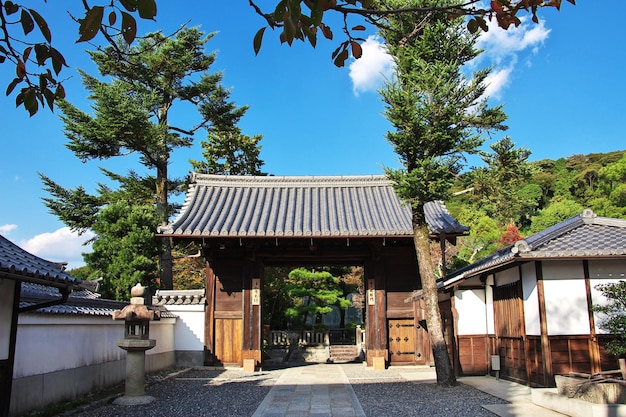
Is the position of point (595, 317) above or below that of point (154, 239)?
below

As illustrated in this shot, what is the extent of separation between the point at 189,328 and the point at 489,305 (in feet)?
27.7

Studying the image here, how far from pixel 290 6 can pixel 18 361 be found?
6.74 meters

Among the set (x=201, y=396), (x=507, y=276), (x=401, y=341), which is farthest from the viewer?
(x=401, y=341)

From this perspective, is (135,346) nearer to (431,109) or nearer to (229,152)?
(431,109)

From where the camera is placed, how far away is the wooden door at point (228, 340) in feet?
45.9

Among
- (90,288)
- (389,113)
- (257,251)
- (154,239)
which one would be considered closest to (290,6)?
(389,113)

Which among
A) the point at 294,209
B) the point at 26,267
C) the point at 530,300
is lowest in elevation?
the point at 530,300

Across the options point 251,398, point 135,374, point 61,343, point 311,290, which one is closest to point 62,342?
point 61,343

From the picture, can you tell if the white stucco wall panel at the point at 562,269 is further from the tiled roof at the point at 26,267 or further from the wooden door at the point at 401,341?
the tiled roof at the point at 26,267

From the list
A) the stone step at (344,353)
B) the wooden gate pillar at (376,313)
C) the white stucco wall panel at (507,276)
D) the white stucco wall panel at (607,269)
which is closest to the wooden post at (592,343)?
the white stucco wall panel at (607,269)

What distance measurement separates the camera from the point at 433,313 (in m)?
9.68

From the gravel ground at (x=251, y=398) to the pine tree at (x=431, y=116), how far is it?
94 cm

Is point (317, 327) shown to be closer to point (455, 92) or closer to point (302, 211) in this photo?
point (302, 211)

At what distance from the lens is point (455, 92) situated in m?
9.25
